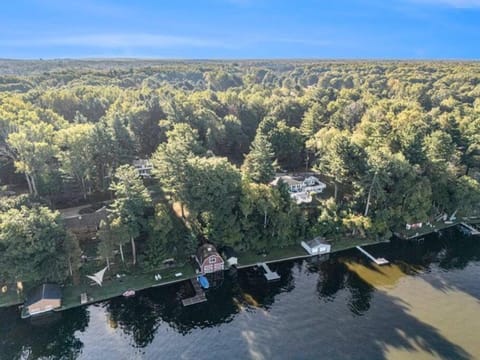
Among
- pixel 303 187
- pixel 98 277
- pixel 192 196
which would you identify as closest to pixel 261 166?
pixel 303 187

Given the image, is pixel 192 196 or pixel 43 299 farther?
pixel 192 196

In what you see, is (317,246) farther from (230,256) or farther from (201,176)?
(201,176)

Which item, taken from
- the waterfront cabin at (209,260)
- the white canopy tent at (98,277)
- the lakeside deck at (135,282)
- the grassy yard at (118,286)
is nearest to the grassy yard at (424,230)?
the lakeside deck at (135,282)

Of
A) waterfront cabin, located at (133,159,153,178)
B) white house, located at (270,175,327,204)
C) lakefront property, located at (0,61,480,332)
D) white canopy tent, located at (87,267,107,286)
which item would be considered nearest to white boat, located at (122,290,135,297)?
lakefront property, located at (0,61,480,332)

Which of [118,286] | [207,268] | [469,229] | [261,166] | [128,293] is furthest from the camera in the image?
[469,229]

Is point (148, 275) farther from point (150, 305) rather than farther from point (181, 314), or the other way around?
point (181, 314)

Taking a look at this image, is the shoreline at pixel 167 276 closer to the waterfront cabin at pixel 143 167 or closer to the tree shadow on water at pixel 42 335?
the tree shadow on water at pixel 42 335

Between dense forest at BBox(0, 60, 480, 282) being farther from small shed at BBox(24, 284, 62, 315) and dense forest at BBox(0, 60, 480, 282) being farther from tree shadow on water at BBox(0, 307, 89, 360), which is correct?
tree shadow on water at BBox(0, 307, 89, 360)

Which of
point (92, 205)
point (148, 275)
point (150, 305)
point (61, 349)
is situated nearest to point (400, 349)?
point (150, 305)
